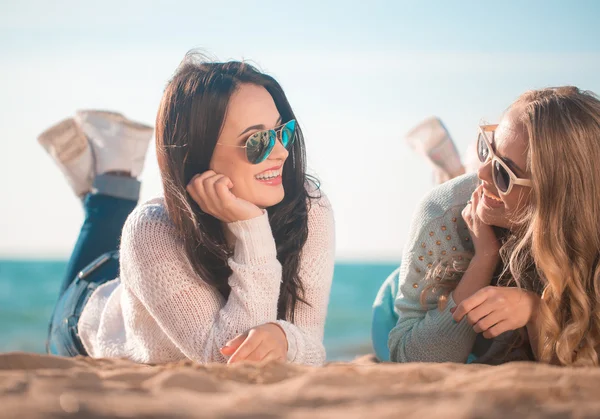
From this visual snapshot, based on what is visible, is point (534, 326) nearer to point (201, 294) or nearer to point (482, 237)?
point (482, 237)

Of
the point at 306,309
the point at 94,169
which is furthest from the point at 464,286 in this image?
the point at 94,169

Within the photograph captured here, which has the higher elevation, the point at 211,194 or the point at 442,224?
the point at 211,194

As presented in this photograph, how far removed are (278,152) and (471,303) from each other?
1134 millimetres

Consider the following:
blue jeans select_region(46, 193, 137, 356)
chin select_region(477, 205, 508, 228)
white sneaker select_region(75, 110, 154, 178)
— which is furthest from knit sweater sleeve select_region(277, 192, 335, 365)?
white sneaker select_region(75, 110, 154, 178)

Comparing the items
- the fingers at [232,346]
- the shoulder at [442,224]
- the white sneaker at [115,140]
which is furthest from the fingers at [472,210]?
the white sneaker at [115,140]

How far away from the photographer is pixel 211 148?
3396 millimetres

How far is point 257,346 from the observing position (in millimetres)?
2980

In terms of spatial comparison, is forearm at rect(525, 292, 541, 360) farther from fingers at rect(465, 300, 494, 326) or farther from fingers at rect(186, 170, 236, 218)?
fingers at rect(186, 170, 236, 218)

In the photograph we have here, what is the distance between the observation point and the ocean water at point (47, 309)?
47.3 ft

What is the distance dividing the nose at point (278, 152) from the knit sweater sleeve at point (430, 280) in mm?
794

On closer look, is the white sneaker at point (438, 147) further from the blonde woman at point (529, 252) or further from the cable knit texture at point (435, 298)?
the blonde woman at point (529, 252)

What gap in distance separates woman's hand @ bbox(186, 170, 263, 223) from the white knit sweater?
0.05 metres

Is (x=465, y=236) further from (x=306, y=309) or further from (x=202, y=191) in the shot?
(x=202, y=191)

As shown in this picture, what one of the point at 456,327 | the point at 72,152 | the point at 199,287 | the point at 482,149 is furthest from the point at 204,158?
the point at 72,152
